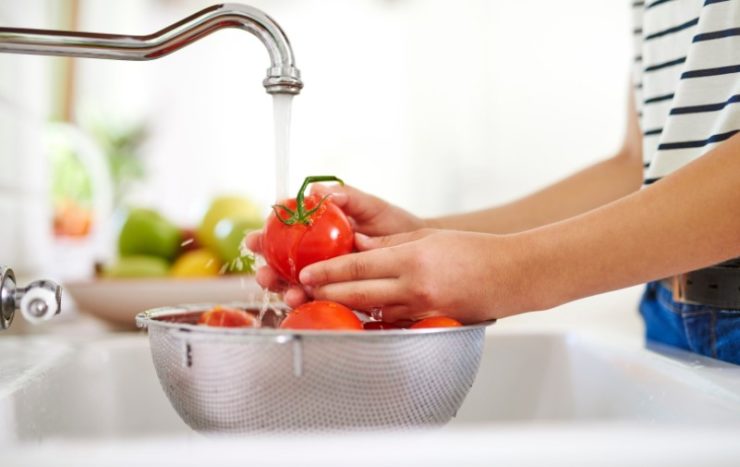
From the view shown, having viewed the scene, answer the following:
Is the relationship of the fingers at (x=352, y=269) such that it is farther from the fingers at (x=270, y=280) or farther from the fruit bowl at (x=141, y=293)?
the fruit bowl at (x=141, y=293)

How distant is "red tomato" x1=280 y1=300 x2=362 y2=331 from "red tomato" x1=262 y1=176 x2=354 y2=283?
6 cm

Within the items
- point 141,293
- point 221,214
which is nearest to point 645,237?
point 141,293

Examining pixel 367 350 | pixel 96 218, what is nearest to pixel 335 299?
pixel 367 350

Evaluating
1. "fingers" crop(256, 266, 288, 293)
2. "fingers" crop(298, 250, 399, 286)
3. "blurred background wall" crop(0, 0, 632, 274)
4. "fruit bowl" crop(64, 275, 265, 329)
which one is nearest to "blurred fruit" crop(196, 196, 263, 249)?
"fruit bowl" crop(64, 275, 265, 329)

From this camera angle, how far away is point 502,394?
920 millimetres

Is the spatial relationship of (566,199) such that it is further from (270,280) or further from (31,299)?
(31,299)

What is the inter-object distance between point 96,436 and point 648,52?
69cm

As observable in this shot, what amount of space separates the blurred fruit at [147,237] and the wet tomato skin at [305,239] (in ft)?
2.41

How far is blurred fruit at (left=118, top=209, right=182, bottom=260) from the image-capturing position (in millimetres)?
1348

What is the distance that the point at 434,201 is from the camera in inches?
116

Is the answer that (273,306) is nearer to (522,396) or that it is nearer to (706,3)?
(522,396)

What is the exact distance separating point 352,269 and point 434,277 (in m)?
0.06

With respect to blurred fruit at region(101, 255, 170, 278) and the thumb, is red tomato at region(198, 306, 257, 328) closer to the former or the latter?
the thumb

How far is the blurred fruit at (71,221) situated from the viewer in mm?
1756
